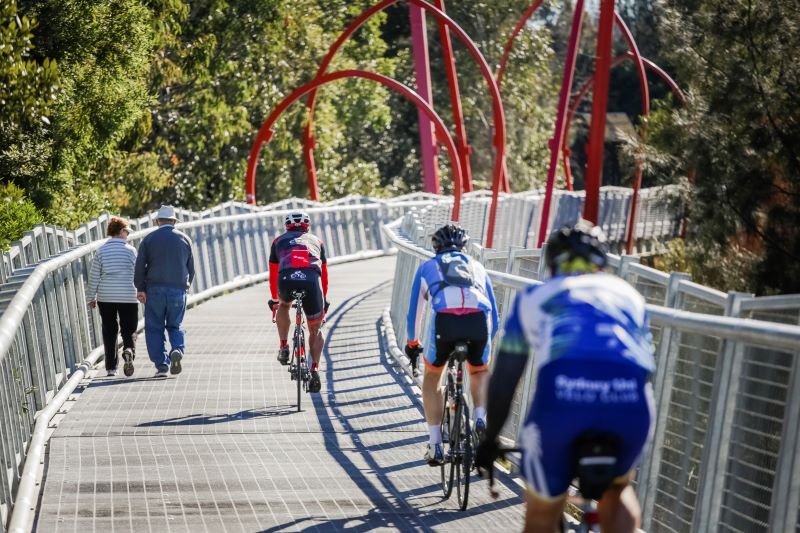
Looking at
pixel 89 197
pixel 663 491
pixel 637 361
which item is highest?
pixel 637 361

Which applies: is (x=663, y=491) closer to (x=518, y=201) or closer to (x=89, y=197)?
(x=89, y=197)

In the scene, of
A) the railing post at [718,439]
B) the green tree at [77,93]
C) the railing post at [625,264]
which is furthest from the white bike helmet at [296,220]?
the green tree at [77,93]

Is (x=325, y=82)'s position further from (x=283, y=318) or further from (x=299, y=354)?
(x=299, y=354)

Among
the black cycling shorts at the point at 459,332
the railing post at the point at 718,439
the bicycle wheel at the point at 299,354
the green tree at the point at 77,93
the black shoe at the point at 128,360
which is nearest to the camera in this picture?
the railing post at the point at 718,439

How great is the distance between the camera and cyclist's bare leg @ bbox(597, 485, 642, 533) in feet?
18.1

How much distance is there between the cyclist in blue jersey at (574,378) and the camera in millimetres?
5289

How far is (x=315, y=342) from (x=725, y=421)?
7.58m

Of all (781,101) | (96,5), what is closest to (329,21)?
(781,101)

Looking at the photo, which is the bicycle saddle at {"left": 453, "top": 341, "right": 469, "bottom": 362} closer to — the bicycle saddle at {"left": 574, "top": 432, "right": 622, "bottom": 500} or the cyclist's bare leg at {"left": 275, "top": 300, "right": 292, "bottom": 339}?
the bicycle saddle at {"left": 574, "top": 432, "right": 622, "bottom": 500}

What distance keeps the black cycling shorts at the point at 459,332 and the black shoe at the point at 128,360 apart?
655cm

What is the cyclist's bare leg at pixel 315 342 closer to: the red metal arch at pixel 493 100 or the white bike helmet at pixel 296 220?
A: the white bike helmet at pixel 296 220

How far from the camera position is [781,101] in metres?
30.5

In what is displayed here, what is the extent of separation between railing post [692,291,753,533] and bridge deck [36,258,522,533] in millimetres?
1900

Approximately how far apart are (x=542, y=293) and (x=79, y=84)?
19984mm
